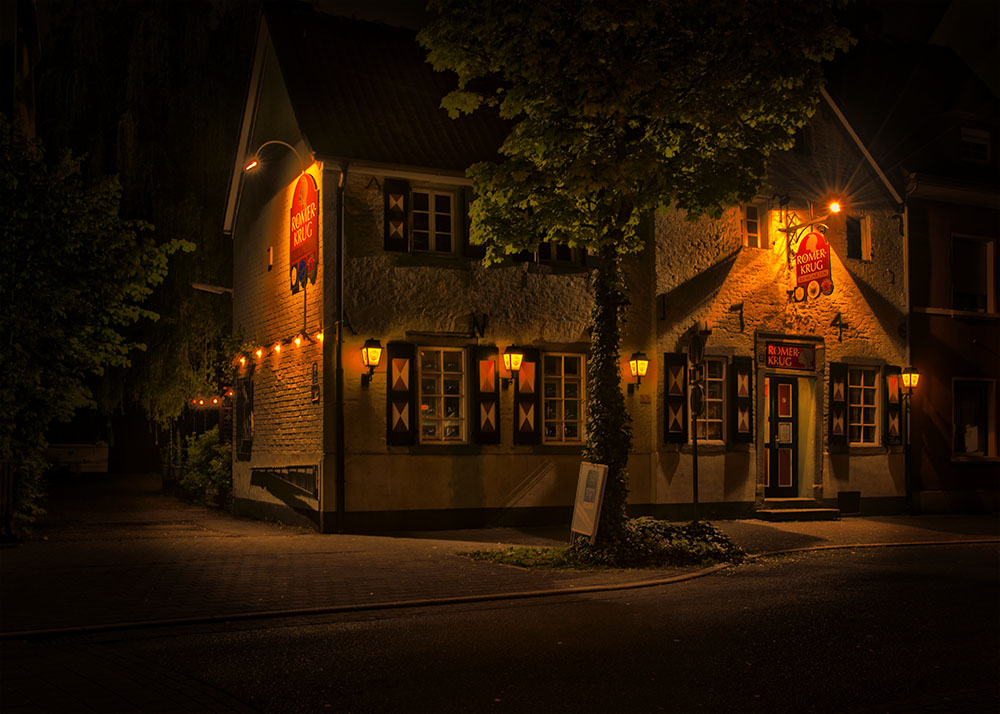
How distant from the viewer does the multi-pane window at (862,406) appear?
20875mm

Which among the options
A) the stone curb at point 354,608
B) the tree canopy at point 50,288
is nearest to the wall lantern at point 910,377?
the stone curb at point 354,608

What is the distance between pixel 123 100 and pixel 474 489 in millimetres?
13030

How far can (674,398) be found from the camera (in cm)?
1902

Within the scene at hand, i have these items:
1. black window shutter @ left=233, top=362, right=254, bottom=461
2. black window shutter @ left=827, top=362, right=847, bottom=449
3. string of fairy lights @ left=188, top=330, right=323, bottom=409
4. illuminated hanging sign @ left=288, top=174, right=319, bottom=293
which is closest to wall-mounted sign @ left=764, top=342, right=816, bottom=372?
black window shutter @ left=827, top=362, right=847, bottom=449

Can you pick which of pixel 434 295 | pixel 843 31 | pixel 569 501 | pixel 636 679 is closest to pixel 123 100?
pixel 434 295

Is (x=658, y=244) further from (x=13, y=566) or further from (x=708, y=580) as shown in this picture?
(x=13, y=566)

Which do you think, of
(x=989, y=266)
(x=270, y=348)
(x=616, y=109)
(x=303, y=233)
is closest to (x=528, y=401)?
(x=303, y=233)

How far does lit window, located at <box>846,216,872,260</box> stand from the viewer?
2111cm

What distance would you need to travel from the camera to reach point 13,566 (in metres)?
12.0

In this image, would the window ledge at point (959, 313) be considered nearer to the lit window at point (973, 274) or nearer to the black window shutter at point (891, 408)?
the lit window at point (973, 274)

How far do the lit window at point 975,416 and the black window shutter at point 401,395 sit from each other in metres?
12.8

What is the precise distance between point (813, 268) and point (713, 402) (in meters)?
3.26

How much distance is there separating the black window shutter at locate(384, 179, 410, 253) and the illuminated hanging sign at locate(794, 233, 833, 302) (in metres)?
8.00

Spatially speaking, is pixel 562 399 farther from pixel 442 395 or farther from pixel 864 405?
pixel 864 405
